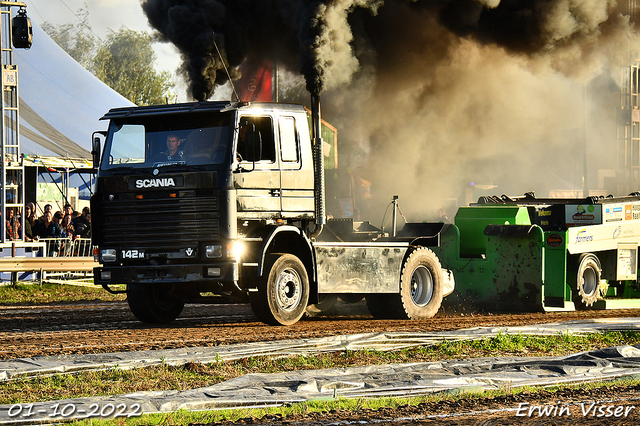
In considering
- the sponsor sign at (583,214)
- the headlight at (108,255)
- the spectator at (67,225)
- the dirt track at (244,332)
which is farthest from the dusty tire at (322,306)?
the spectator at (67,225)

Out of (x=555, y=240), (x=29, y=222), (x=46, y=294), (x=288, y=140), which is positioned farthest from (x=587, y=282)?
(x=29, y=222)

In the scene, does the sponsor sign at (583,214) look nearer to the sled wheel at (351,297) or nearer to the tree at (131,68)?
the sled wheel at (351,297)

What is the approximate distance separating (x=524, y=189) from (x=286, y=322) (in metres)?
40.4

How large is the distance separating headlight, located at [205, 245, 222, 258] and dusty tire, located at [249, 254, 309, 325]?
0.72 m

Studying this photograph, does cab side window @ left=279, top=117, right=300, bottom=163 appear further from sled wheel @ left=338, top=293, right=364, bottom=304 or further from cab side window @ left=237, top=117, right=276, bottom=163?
sled wheel @ left=338, top=293, right=364, bottom=304

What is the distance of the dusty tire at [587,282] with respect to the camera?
45.2 ft

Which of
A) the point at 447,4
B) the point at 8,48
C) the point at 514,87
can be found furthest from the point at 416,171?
the point at 8,48

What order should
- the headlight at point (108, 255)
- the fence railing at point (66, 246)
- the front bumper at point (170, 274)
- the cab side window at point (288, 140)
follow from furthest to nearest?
the fence railing at point (66, 246)
the cab side window at point (288, 140)
the headlight at point (108, 255)
the front bumper at point (170, 274)

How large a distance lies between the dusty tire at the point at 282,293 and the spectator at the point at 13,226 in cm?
1109

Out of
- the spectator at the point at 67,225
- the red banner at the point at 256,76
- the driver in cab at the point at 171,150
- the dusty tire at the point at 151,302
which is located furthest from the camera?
the spectator at the point at 67,225

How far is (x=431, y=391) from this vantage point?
6.25 m

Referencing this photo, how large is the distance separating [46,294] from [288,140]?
876cm

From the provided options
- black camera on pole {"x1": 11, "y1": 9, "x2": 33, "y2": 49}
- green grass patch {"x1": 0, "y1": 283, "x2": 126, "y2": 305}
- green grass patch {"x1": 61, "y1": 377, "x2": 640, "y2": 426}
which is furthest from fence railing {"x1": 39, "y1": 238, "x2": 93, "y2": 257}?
green grass patch {"x1": 61, "y1": 377, "x2": 640, "y2": 426}

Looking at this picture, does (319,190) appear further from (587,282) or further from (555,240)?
(587,282)
